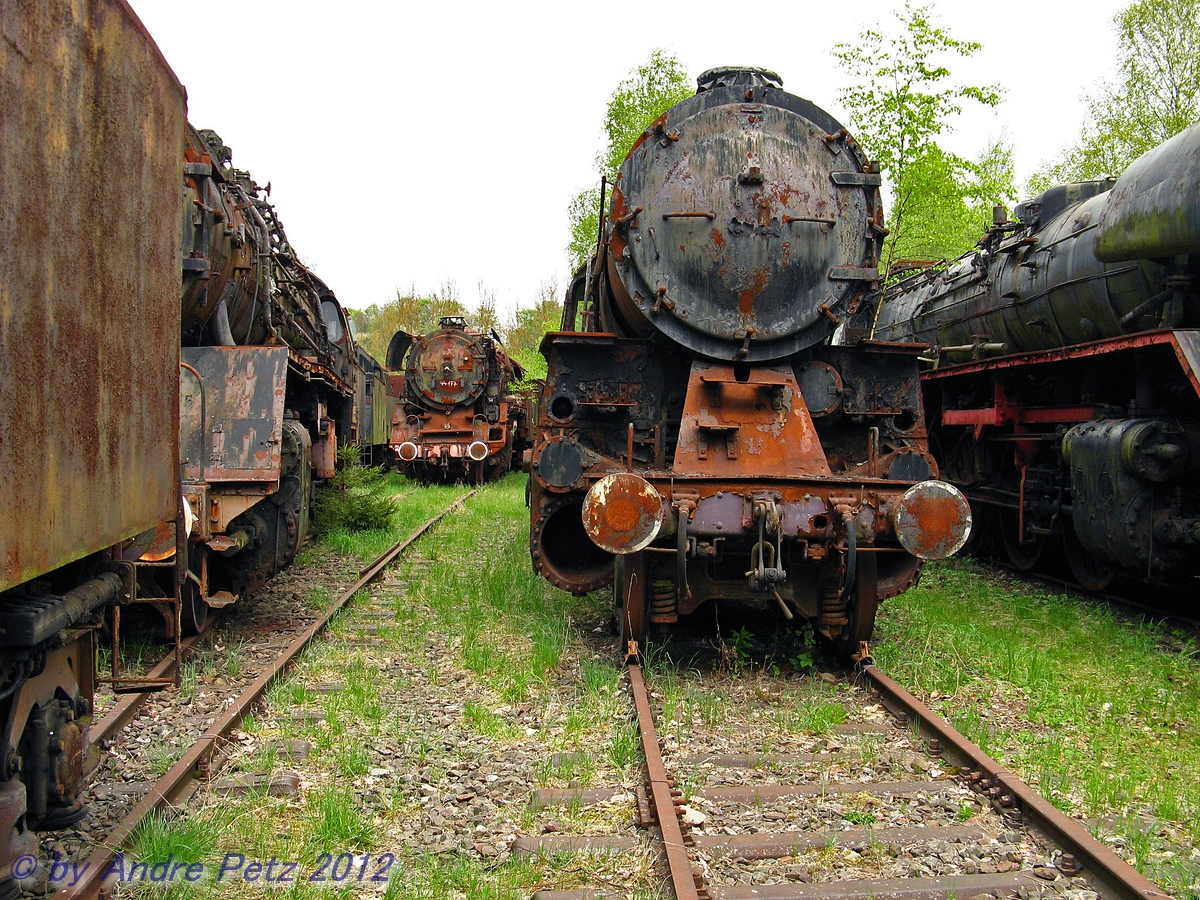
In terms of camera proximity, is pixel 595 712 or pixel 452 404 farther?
pixel 452 404

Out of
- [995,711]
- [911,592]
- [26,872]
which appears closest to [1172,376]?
[911,592]

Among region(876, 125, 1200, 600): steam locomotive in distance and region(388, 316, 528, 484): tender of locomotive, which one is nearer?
region(876, 125, 1200, 600): steam locomotive in distance

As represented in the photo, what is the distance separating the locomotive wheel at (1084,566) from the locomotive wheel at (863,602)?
325 centimetres

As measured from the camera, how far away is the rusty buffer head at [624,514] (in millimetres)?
4379

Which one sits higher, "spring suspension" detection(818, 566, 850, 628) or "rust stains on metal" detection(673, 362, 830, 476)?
"rust stains on metal" detection(673, 362, 830, 476)

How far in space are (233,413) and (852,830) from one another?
13.9ft

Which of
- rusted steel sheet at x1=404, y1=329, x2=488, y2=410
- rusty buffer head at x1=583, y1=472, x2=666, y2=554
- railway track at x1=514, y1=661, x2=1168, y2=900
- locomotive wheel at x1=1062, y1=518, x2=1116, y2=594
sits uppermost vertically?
rusted steel sheet at x1=404, y1=329, x2=488, y2=410

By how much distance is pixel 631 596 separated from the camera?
4977 mm

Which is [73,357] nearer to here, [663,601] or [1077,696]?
[663,601]

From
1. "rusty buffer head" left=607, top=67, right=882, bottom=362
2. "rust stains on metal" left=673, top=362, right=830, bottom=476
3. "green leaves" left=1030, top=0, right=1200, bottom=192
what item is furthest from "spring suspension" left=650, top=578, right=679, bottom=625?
"green leaves" left=1030, top=0, right=1200, bottom=192

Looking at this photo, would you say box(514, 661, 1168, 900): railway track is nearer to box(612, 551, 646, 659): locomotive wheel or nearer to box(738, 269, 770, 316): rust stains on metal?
box(612, 551, 646, 659): locomotive wheel

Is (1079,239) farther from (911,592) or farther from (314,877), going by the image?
(314,877)

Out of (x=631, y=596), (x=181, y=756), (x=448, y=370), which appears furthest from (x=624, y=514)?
(x=448, y=370)

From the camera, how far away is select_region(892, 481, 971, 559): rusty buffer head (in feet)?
14.4
